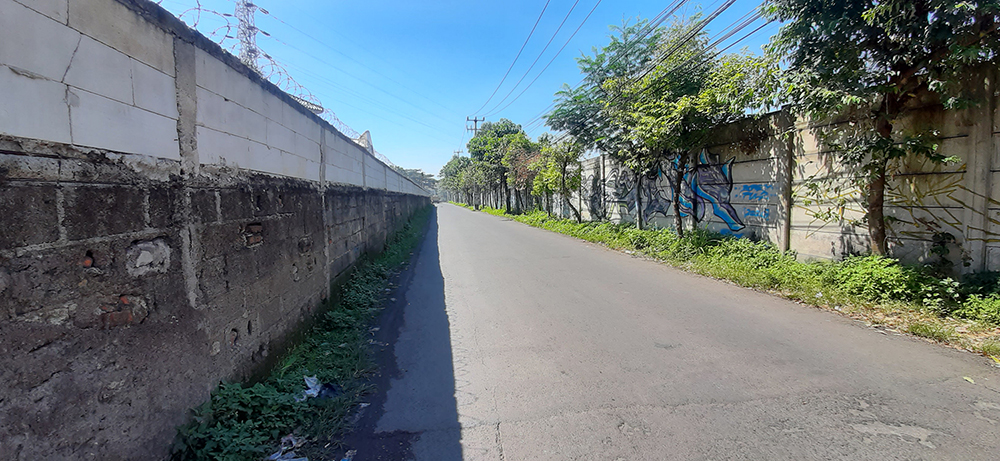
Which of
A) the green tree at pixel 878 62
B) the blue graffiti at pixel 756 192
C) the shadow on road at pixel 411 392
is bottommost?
the shadow on road at pixel 411 392

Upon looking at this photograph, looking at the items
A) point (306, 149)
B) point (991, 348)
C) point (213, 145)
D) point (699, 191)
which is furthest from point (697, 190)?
point (213, 145)

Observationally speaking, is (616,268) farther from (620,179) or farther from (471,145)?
(471,145)

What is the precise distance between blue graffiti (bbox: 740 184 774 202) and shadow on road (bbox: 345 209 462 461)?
6080 mm

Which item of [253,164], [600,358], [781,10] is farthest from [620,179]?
[253,164]

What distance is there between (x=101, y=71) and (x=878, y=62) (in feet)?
24.0

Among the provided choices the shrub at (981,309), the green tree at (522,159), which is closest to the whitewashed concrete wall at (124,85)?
the shrub at (981,309)

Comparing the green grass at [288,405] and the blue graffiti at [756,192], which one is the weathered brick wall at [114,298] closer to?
the green grass at [288,405]

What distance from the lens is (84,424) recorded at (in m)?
1.70

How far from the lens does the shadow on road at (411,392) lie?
8.30 feet

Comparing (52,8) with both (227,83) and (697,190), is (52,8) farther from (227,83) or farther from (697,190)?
(697,190)

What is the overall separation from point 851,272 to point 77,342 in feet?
24.1

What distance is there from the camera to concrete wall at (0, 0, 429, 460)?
152cm

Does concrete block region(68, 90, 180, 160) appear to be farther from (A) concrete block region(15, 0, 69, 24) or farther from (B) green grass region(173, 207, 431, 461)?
(B) green grass region(173, 207, 431, 461)

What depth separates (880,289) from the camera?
4930mm
